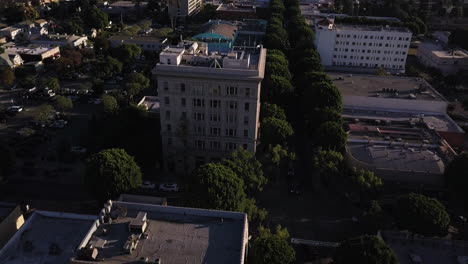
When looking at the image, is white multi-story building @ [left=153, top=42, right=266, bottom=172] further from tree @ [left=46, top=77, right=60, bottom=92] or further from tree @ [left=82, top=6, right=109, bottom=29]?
tree @ [left=82, top=6, right=109, bottom=29]

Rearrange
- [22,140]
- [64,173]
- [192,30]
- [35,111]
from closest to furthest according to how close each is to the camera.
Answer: [64,173] < [22,140] < [35,111] < [192,30]

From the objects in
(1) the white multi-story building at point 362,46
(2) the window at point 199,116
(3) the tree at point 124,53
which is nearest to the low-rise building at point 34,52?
(3) the tree at point 124,53

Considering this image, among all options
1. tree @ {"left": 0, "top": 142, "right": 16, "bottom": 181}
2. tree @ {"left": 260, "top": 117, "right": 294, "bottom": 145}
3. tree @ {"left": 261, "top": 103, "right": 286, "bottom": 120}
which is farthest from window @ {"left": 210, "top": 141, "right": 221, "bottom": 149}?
tree @ {"left": 0, "top": 142, "right": 16, "bottom": 181}

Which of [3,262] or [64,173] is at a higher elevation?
[3,262]

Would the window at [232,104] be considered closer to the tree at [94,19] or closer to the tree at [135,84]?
the tree at [135,84]

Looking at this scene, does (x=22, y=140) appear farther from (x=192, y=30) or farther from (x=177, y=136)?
(x=192, y=30)

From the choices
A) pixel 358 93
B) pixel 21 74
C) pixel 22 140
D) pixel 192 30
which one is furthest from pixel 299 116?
pixel 192 30

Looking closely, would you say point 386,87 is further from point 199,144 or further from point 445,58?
point 199,144
